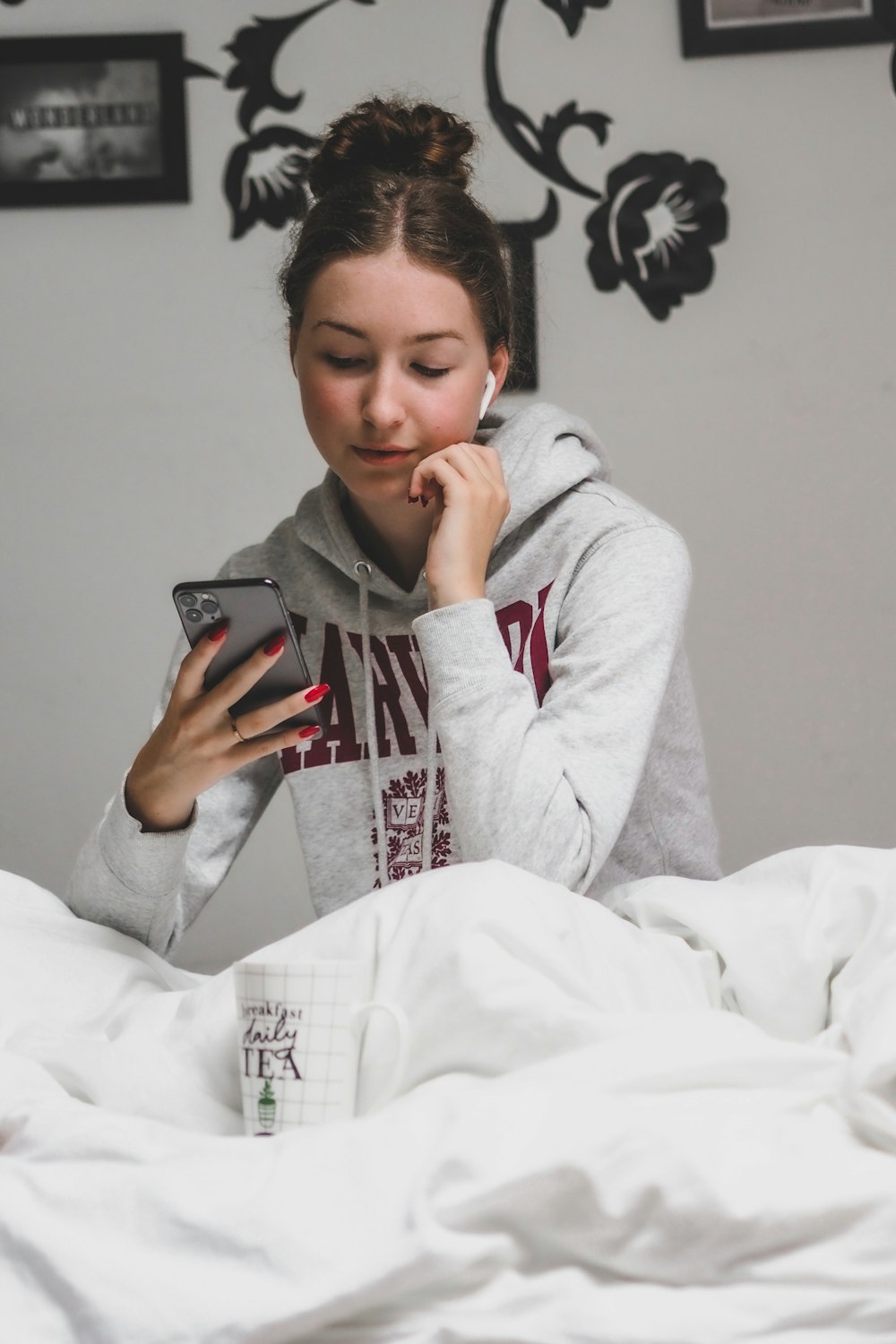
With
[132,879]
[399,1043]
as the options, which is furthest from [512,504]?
[399,1043]

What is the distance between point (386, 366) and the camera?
1.15 metres

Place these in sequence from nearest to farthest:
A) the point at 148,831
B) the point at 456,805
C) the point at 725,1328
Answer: the point at 725,1328 → the point at 456,805 → the point at 148,831

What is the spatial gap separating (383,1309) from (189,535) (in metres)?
1.81

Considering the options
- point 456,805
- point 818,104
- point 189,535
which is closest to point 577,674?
point 456,805

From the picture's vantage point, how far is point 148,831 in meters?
1.09

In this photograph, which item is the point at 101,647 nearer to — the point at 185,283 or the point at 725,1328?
the point at 185,283

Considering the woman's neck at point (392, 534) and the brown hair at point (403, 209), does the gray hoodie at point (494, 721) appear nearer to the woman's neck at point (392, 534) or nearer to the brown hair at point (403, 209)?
the woman's neck at point (392, 534)

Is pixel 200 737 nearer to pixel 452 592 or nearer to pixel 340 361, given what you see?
pixel 452 592

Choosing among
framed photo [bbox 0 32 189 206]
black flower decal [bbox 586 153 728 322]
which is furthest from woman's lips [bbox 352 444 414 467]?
framed photo [bbox 0 32 189 206]

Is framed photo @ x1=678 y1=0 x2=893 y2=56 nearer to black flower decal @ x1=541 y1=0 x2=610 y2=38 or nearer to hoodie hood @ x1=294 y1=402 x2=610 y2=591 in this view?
black flower decal @ x1=541 y1=0 x2=610 y2=38

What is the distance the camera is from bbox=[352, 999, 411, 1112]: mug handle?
61 centimetres

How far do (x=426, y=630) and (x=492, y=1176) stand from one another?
0.57 metres

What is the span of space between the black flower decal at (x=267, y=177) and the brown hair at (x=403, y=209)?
90 cm

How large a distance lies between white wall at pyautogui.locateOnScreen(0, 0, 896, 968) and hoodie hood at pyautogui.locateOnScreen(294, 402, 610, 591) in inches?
33.4
